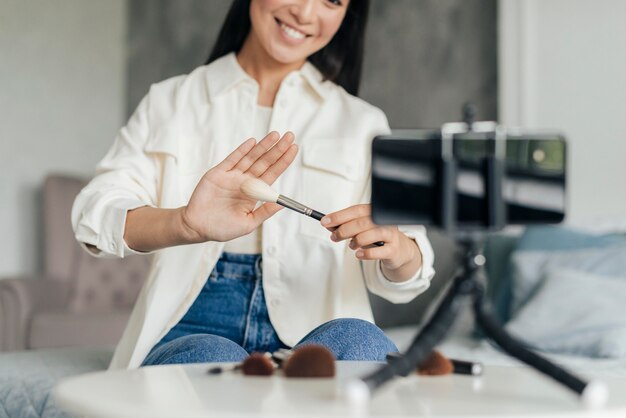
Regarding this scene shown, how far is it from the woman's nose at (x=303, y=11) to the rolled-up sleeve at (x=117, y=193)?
36 centimetres

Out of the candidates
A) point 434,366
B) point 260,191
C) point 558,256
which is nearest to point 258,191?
point 260,191

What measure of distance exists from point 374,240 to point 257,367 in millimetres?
325

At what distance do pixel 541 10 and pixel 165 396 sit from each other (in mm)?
2695

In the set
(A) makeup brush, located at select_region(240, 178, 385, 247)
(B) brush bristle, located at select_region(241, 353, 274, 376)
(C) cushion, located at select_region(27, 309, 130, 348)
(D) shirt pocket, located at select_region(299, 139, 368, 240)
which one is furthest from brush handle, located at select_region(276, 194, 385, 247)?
(C) cushion, located at select_region(27, 309, 130, 348)

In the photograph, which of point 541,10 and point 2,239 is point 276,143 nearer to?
point 541,10

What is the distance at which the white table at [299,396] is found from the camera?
2.30ft

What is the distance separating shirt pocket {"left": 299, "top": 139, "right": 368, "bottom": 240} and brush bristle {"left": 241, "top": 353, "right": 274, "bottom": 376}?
0.80 m

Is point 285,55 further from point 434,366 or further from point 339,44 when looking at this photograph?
point 434,366

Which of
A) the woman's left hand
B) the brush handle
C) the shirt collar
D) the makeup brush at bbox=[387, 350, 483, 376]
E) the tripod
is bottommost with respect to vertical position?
the makeup brush at bbox=[387, 350, 483, 376]

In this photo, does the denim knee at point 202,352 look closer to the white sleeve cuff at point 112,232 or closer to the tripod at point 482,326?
the white sleeve cuff at point 112,232

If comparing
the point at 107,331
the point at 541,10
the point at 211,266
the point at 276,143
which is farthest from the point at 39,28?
the point at 276,143

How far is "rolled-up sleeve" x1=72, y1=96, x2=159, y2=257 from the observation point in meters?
1.41

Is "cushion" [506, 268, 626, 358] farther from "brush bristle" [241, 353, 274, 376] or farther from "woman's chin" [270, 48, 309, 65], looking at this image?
"brush bristle" [241, 353, 274, 376]

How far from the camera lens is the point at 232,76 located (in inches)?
68.8
